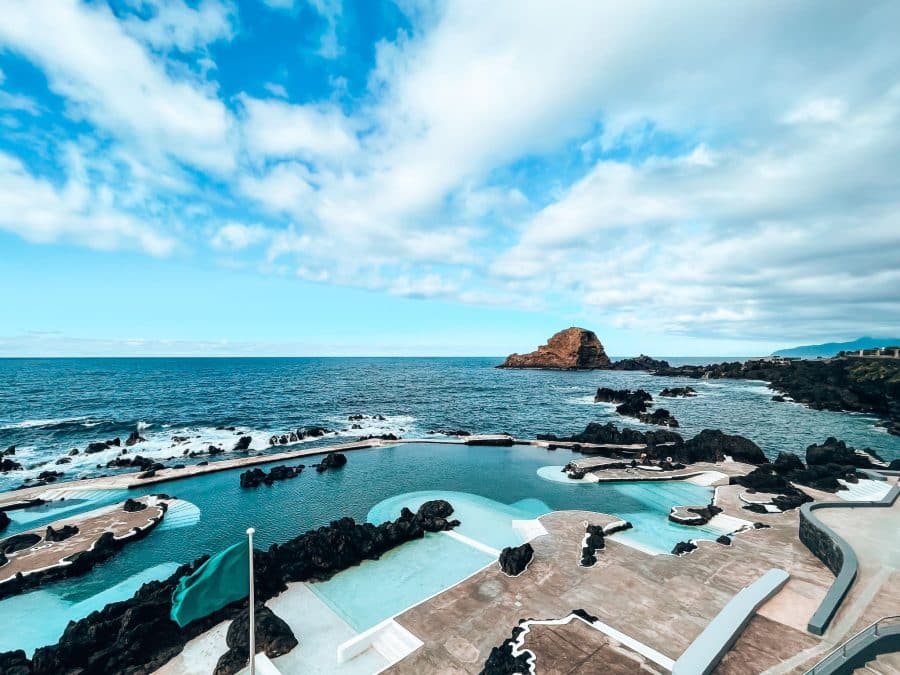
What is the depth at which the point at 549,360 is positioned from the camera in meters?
172

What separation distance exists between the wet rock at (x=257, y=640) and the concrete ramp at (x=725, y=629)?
9392mm

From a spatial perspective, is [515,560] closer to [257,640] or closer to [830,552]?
[257,640]

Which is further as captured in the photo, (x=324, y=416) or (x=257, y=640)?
(x=324, y=416)

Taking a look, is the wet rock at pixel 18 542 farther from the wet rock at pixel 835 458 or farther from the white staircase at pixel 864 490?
the wet rock at pixel 835 458

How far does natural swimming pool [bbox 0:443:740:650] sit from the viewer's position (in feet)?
49.2

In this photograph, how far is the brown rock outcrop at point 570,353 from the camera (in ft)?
539

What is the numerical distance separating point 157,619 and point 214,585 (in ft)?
19.7

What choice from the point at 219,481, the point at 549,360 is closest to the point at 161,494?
the point at 219,481

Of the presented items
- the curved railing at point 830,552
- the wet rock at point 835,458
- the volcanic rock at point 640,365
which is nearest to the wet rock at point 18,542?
the curved railing at point 830,552

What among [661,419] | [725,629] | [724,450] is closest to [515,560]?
[725,629]

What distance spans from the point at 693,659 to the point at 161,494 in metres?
27.5

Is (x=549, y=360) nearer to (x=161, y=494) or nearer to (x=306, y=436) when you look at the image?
(x=306, y=436)

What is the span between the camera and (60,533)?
18.8 m

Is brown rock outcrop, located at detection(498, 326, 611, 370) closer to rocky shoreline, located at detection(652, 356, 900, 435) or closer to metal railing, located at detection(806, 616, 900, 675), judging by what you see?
rocky shoreline, located at detection(652, 356, 900, 435)
